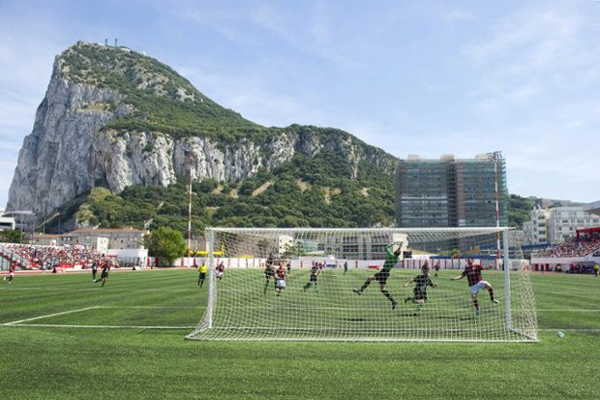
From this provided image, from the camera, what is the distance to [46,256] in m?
56.7

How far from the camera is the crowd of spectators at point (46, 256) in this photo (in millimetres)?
51469

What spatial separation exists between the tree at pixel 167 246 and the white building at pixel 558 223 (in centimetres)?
10738

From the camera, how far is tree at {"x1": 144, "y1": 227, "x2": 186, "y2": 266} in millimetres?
79750

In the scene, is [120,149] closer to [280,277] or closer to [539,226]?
[539,226]

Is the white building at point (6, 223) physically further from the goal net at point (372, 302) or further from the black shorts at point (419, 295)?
the black shorts at point (419, 295)

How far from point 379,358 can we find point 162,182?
525 feet

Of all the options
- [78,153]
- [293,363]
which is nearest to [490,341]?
[293,363]

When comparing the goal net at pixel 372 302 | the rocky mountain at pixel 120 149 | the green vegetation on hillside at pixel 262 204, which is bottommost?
the goal net at pixel 372 302

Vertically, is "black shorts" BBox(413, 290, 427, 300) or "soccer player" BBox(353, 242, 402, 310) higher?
"soccer player" BBox(353, 242, 402, 310)

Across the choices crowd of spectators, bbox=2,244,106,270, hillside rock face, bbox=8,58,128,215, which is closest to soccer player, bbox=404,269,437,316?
crowd of spectators, bbox=2,244,106,270

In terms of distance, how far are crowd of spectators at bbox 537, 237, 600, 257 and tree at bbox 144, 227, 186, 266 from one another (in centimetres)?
6020

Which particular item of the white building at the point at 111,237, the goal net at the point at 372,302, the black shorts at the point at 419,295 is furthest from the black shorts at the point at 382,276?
the white building at the point at 111,237

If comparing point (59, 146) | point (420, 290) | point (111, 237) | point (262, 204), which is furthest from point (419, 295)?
point (59, 146)

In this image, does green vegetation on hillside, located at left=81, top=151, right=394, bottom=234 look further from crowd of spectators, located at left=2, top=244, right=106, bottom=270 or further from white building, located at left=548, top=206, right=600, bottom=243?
crowd of spectators, located at left=2, top=244, right=106, bottom=270
